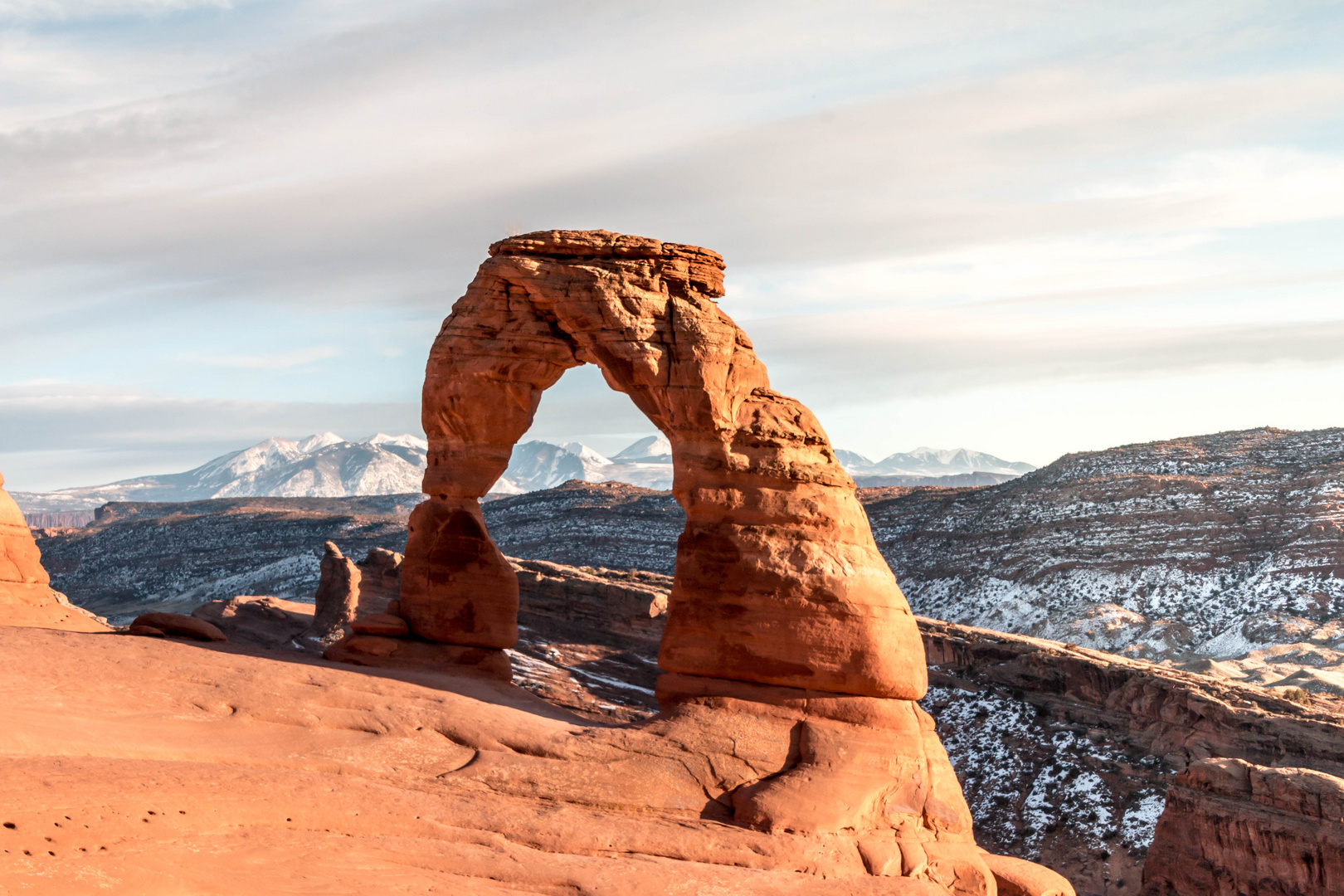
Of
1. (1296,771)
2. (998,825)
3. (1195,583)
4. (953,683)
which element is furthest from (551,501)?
(1296,771)

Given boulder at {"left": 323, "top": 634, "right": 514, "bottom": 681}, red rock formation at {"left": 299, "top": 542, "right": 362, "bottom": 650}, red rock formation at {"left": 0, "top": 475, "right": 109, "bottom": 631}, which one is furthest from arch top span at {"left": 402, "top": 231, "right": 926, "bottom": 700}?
red rock formation at {"left": 299, "top": 542, "right": 362, "bottom": 650}

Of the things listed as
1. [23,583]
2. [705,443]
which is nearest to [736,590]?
[705,443]

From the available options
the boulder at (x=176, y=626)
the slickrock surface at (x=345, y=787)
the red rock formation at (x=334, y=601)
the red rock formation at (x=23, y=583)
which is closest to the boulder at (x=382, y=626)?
the boulder at (x=176, y=626)

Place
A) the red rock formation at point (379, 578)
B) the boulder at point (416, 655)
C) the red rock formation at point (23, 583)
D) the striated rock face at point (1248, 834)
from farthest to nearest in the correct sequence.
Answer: the red rock formation at point (379, 578) < the striated rock face at point (1248, 834) < the red rock formation at point (23, 583) < the boulder at point (416, 655)

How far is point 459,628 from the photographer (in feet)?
67.3

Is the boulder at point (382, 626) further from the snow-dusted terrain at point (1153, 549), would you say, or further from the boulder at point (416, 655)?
the snow-dusted terrain at point (1153, 549)

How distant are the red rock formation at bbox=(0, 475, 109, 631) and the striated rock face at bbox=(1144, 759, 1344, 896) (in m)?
23.6

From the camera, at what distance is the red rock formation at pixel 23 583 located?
2066 centimetres

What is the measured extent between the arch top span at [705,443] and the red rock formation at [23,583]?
271 inches

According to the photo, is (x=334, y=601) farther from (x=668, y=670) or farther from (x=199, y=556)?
(x=199, y=556)

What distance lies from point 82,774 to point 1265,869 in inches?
950

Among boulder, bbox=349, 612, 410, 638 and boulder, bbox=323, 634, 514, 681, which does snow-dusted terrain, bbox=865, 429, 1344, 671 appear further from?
boulder, bbox=349, 612, 410, 638

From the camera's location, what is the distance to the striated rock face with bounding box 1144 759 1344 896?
2414 cm

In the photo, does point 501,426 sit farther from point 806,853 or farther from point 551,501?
point 551,501
